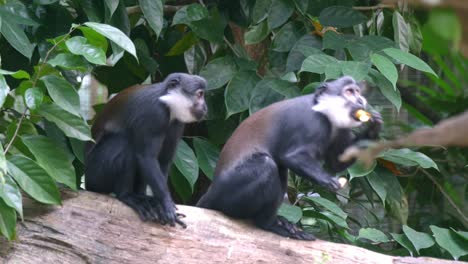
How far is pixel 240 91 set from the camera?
16.5 feet

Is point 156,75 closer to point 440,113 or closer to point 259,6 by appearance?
point 259,6

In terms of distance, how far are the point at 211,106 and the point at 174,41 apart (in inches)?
25.6

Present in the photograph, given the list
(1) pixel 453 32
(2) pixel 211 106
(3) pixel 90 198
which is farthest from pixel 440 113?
(1) pixel 453 32

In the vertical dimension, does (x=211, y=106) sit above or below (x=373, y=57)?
below

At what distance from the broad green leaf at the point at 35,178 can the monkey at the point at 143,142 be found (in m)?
0.53

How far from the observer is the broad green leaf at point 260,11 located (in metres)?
5.11

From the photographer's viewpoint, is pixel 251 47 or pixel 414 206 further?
pixel 414 206

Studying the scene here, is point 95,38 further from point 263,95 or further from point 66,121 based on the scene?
point 263,95

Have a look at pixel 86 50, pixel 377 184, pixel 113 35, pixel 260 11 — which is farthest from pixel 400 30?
pixel 86 50

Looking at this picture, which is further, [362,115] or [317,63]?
[317,63]

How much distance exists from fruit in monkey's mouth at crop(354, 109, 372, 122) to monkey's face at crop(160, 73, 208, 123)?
37.9 inches

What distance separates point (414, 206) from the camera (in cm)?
777

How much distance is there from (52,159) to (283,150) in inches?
54.2

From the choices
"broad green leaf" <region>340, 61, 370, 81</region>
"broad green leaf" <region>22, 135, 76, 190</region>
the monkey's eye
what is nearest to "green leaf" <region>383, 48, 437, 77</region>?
"broad green leaf" <region>340, 61, 370, 81</region>
